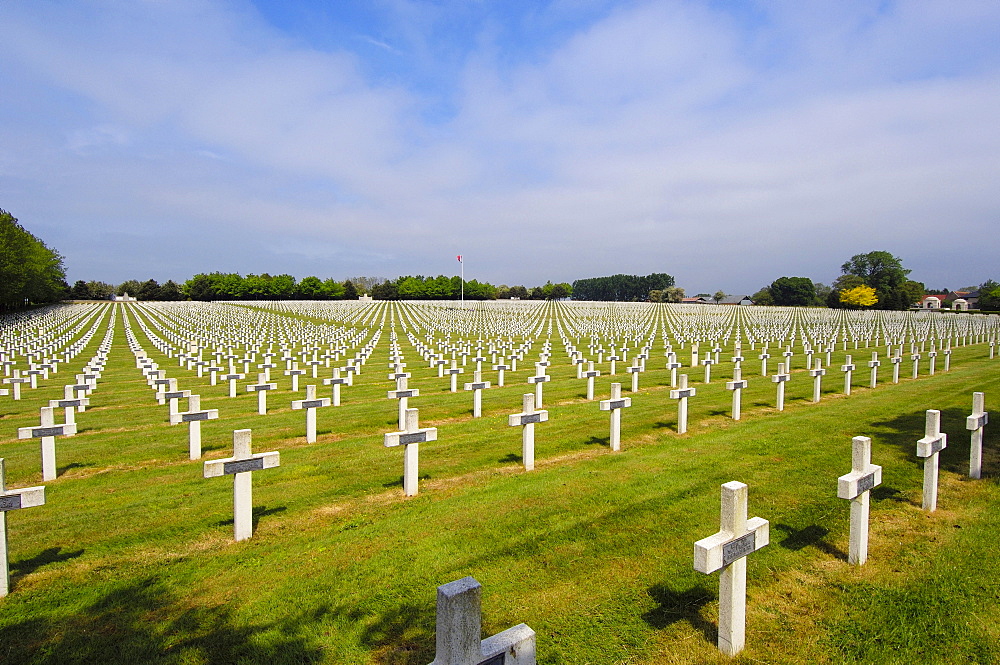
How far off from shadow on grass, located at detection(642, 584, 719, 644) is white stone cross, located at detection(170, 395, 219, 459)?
666 cm

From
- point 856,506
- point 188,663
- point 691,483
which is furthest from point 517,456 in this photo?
point 188,663

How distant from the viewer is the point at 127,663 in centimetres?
345

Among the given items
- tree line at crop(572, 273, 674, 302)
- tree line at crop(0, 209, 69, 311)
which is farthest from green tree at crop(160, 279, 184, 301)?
tree line at crop(572, 273, 674, 302)

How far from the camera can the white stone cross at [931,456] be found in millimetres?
5602

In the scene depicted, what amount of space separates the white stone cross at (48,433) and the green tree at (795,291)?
119644 millimetres

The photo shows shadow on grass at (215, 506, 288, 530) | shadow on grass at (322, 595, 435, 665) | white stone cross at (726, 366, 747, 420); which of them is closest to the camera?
shadow on grass at (322, 595, 435, 665)

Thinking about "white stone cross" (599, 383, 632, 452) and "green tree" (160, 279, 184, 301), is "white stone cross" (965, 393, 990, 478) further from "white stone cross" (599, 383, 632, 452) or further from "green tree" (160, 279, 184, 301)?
"green tree" (160, 279, 184, 301)

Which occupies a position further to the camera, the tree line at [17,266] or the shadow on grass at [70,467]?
the tree line at [17,266]

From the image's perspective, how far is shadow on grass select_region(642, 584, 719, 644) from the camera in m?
3.77

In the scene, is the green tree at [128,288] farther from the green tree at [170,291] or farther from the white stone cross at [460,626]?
the white stone cross at [460,626]

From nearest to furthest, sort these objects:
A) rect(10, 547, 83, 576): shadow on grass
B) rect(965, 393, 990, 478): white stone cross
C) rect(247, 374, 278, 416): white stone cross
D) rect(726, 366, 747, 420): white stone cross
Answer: rect(10, 547, 83, 576): shadow on grass → rect(965, 393, 990, 478): white stone cross → rect(726, 366, 747, 420): white stone cross → rect(247, 374, 278, 416): white stone cross

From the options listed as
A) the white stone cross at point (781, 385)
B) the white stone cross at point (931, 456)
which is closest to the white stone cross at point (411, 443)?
the white stone cross at point (931, 456)

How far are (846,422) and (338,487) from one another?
29.7 ft

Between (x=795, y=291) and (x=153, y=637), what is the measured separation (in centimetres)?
12217
